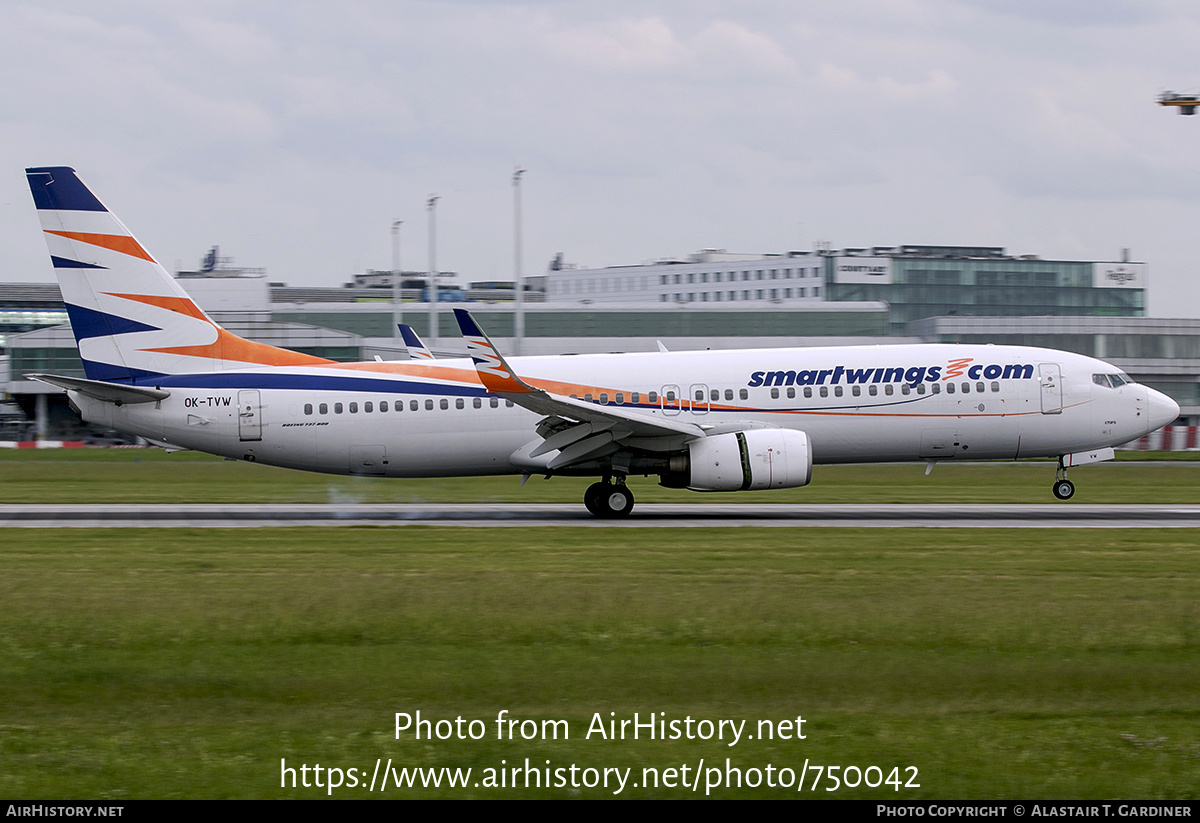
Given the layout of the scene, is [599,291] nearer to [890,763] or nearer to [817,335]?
[817,335]

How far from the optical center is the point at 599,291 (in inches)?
6545

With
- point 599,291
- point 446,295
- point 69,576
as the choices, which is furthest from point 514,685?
point 599,291

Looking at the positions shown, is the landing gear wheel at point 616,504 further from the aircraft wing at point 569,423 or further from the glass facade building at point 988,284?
the glass facade building at point 988,284

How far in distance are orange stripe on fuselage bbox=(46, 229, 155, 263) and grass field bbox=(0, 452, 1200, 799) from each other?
916 cm

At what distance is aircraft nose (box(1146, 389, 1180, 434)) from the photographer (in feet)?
96.4

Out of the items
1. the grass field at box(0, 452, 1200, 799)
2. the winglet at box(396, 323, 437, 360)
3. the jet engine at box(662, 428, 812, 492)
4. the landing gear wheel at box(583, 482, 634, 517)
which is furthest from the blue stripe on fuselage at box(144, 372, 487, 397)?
the grass field at box(0, 452, 1200, 799)

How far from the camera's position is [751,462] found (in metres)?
25.7

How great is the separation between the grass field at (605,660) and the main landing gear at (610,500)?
5.89 meters

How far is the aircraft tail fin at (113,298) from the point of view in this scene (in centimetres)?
2766

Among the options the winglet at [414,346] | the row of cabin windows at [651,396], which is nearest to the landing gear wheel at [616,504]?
the row of cabin windows at [651,396]

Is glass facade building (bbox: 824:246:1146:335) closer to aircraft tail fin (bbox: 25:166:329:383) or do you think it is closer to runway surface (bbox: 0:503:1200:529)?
runway surface (bbox: 0:503:1200:529)

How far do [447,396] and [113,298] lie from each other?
8.20 metres
